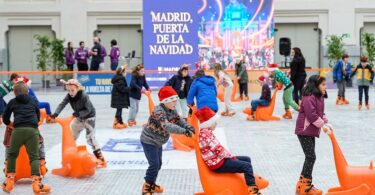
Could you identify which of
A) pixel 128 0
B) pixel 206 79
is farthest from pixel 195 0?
pixel 206 79

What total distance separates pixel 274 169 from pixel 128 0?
26.3 metres

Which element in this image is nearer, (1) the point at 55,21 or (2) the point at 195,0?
(2) the point at 195,0

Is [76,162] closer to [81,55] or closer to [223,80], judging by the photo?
[223,80]

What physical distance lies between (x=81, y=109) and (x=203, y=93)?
424 centimetres

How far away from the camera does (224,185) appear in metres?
8.06

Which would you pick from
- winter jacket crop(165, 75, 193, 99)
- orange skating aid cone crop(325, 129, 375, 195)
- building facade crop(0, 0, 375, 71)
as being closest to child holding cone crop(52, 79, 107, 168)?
orange skating aid cone crop(325, 129, 375, 195)

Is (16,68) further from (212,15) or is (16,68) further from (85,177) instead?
(85,177)

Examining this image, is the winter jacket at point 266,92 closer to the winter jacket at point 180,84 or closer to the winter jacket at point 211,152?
the winter jacket at point 180,84

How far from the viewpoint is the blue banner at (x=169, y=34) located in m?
27.0

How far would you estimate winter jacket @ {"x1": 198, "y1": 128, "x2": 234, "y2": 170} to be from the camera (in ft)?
26.2

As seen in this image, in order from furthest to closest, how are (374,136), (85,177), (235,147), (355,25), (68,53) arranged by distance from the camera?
(355,25), (68,53), (374,136), (235,147), (85,177)

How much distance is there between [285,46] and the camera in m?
34.2

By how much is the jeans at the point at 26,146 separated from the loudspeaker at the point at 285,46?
25.7 metres

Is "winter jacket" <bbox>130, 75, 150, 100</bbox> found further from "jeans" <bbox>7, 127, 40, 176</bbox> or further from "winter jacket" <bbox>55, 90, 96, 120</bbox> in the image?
"jeans" <bbox>7, 127, 40, 176</bbox>
